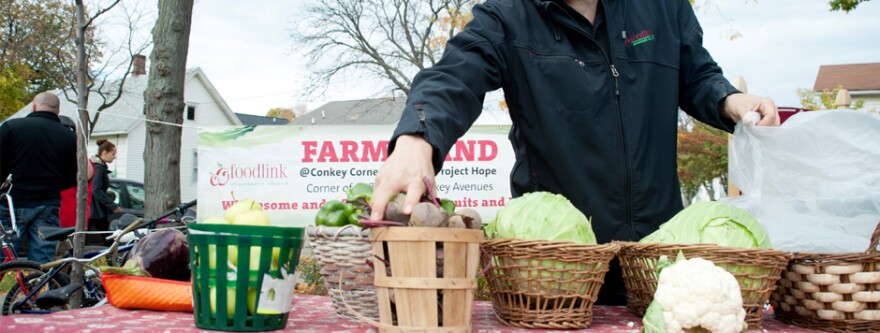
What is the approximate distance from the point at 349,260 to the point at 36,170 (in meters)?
5.76

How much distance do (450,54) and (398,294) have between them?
0.86 metres

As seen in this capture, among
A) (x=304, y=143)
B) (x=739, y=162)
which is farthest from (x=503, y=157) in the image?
(x=739, y=162)

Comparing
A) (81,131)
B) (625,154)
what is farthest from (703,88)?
(81,131)

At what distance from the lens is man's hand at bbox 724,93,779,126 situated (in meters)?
1.98

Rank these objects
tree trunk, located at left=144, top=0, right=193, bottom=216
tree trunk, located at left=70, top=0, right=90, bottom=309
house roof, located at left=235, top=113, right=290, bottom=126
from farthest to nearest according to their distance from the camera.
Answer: house roof, located at left=235, top=113, right=290, bottom=126
tree trunk, located at left=144, top=0, right=193, bottom=216
tree trunk, located at left=70, top=0, right=90, bottom=309

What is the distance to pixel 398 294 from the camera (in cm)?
133

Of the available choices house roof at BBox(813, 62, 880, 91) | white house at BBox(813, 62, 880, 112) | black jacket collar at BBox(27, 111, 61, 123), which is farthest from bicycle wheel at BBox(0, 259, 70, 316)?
house roof at BBox(813, 62, 880, 91)

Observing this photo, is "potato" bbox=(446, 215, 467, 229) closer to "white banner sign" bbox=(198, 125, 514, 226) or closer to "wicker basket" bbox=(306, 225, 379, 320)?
"wicker basket" bbox=(306, 225, 379, 320)

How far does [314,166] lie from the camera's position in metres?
7.85

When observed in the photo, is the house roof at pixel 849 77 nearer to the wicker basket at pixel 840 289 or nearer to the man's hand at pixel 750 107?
the man's hand at pixel 750 107

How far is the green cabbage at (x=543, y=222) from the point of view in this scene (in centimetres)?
168

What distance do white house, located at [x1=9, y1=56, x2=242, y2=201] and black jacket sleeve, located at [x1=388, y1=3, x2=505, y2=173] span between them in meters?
29.8

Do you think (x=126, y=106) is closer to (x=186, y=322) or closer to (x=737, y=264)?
(x=186, y=322)

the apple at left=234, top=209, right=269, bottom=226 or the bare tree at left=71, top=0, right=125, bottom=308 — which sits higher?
the bare tree at left=71, top=0, right=125, bottom=308
